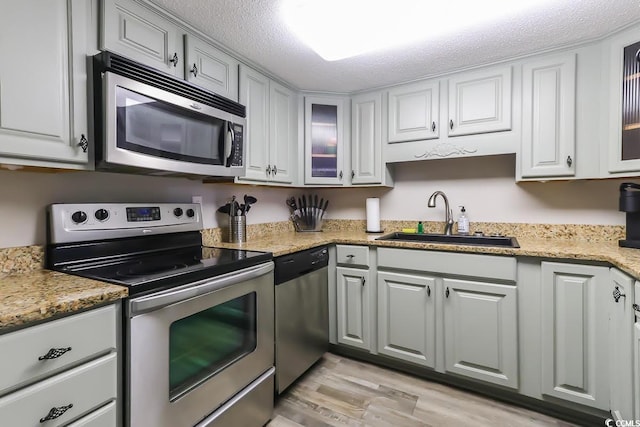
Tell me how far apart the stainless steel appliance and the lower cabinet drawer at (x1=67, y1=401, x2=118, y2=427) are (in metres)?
0.04

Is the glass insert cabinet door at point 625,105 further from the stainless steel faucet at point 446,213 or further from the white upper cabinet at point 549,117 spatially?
the stainless steel faucet at point 446,213

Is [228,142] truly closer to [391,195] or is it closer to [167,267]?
[167,267]

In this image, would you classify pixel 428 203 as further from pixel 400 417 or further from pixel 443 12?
pixel 400 417

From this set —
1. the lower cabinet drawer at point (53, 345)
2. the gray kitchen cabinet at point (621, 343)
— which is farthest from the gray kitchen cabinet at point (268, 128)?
the gray kitchen cabinet at point (621, 343)

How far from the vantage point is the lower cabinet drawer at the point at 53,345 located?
31.0 inches

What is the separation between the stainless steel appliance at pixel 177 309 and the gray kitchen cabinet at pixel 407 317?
0.83 m

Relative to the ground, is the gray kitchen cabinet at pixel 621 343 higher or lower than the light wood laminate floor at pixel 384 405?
higher

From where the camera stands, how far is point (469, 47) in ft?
6.19

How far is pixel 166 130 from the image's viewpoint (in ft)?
4.74

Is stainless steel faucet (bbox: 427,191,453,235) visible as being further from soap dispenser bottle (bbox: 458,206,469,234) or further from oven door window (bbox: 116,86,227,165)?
oven door window (bbox: 116,86,227,165)

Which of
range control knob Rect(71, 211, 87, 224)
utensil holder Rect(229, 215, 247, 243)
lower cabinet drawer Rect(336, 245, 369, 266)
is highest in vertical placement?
range control knob Rect(71, 211, 87, 224)

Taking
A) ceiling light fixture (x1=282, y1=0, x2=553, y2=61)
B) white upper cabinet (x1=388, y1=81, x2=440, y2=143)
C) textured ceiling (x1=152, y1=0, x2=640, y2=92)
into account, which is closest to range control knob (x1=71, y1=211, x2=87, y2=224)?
textured ceiling (x1=152, y1=0, x2=640, y2=92)

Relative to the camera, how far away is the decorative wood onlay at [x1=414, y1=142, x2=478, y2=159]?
86.2 inches

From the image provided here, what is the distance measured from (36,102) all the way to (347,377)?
213 centimetres
